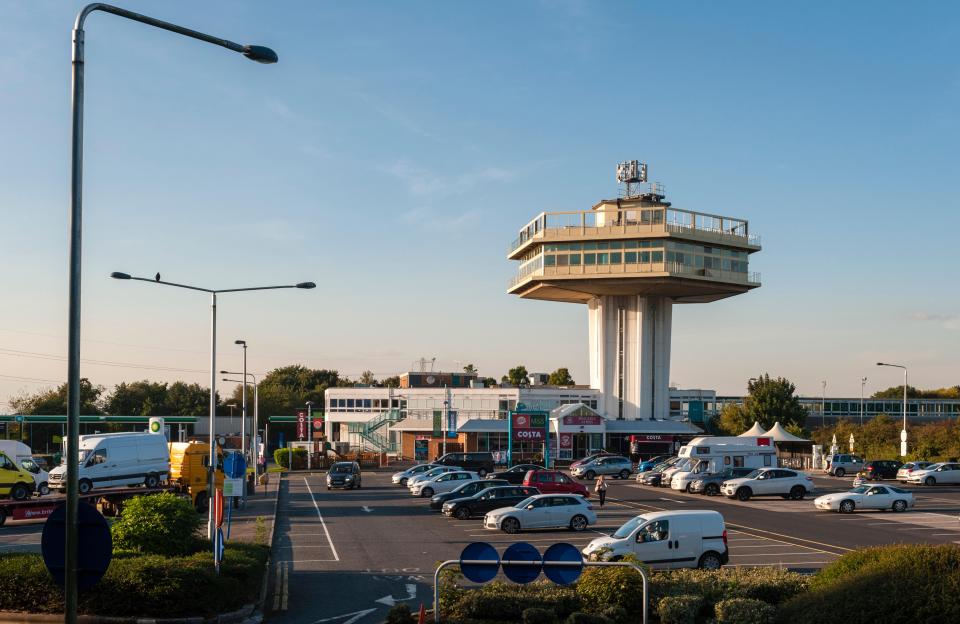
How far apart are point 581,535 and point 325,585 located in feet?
39.9

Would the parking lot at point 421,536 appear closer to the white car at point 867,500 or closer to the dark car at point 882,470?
the white car at point 867,500

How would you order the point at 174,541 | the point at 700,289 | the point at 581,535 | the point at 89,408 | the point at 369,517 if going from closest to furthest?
the point at 174,541, the point at 581,535, the point at 369,517, the point at 700,289, the point at 89,408

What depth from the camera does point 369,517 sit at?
37938mm

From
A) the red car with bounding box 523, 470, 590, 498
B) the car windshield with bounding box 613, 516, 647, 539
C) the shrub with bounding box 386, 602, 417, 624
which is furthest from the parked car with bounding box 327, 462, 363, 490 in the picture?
the shrub with bounding box 386, 602, 417, 624

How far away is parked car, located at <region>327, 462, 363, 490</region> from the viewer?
52531 mm

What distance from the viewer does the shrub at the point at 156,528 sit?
1975 cm

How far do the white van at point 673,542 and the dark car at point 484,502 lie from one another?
44.6 ft

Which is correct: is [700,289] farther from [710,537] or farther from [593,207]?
[710,537]

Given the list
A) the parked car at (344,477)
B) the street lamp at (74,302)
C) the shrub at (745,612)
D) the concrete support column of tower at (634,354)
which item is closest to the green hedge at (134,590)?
the street lamp at (74,302)

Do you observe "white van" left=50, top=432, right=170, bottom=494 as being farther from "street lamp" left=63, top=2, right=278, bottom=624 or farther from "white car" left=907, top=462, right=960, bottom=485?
"white car" left=907, top=462, right=960, bottom=485

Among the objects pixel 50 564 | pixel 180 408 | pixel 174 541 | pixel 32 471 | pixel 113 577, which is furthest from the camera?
pixel 180 408

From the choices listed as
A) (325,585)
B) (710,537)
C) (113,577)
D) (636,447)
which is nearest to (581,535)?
(710,537)

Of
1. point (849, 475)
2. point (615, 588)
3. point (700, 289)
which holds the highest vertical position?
point (700, 289)

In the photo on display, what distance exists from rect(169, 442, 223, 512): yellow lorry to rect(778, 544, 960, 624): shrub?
32027mm
